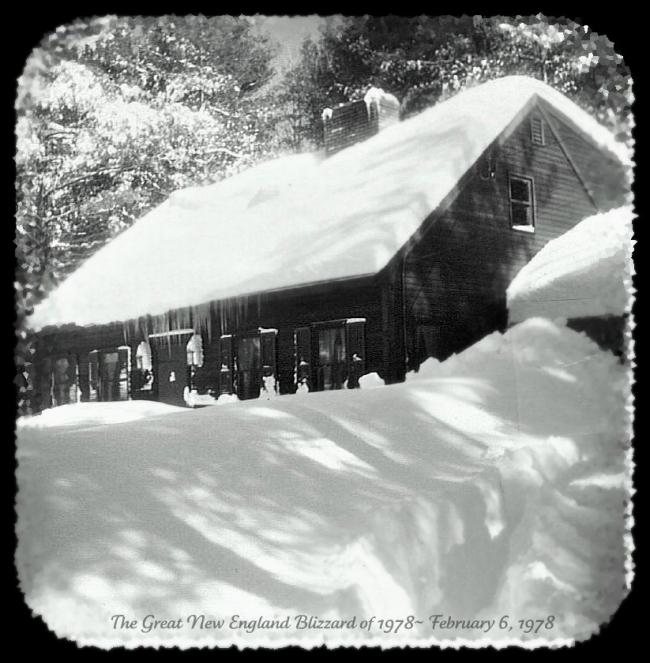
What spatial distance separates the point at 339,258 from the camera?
6137 mm

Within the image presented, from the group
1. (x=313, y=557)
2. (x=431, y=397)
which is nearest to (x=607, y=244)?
(x=431, y=397)

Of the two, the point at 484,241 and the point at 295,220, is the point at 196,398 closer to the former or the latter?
the point at 295,220

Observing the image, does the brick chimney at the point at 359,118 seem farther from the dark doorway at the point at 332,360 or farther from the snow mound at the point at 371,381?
the snow mound at the point at 371,381

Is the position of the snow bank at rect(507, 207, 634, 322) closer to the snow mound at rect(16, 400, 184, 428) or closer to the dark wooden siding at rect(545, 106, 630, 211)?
the dark wooden siding at rect(545, 106, 630, 211)

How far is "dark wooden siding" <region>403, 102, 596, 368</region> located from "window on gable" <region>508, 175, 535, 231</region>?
0.05 m

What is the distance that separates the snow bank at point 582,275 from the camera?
5258 millimetres

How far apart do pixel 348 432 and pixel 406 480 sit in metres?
0.57

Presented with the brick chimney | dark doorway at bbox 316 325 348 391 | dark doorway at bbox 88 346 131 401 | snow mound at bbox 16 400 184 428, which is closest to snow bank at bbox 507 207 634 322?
dark doorway at bbox 316 325 348 391

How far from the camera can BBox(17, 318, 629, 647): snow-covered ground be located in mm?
4461

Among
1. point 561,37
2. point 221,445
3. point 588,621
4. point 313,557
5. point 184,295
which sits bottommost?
point 588,621

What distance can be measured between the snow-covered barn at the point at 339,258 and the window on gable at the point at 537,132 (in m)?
0.02

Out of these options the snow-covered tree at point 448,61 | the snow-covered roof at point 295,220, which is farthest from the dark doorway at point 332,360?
the snow-covered tree at point 448,61

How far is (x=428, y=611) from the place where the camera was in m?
4.59

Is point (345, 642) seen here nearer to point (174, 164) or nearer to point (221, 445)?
point (221, 445)
